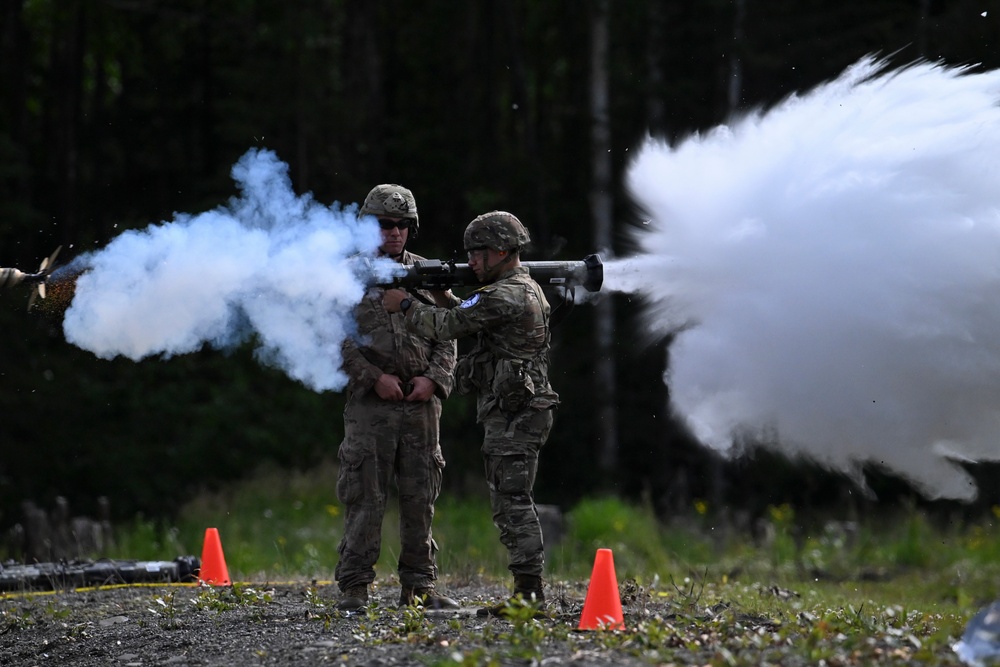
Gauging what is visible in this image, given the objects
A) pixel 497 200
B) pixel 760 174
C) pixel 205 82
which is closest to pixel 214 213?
pixel 760 174

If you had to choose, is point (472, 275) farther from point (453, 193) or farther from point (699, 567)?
point (453, 193)

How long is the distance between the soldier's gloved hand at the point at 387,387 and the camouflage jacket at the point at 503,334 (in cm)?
36

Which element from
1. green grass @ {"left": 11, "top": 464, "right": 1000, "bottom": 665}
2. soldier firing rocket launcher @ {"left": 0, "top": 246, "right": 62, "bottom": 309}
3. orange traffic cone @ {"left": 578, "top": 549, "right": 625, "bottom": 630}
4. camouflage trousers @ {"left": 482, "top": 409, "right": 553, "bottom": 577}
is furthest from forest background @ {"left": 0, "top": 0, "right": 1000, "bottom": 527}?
orange traffic cone @ {"left": 578, "top": 549, "right": 625, "bottom": 630}

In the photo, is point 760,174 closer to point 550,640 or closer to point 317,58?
point 550,640

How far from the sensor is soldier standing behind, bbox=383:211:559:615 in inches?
296

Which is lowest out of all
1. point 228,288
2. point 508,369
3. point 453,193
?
point 508,369

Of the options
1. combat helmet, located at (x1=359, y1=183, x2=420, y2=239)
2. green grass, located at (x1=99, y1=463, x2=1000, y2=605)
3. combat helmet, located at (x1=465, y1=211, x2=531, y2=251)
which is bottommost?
green grass, located at (x1=99, y1=463, x2=1000, y2=605)

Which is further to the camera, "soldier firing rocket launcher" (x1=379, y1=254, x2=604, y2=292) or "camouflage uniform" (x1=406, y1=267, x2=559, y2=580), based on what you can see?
"soldier firing rocket launcher" (x1=379, y1=254, x2=604, y2=292)

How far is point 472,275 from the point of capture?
786 cm

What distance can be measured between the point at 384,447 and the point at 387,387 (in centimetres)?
39

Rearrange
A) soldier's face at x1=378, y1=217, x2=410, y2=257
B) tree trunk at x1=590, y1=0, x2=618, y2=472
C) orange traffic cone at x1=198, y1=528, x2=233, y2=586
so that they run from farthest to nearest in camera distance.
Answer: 1. tree trunk at x1=590, y1=0, x2=618, y2=472
2. orange traffic cone at x1=198, y1=528, x2=233, y2=586
3. soldier's face at x1=378, y1=217, x2=410, y2=257

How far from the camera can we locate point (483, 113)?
23.6 m

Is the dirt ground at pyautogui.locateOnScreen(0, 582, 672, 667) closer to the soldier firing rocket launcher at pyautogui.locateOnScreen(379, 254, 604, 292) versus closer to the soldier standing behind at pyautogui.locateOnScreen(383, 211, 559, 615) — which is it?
the soldier standing behind at pyautogui.locateOnScreen(383, 211, 559, 615)

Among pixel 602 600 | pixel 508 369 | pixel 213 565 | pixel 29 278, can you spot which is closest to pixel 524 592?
pixel 602 600
